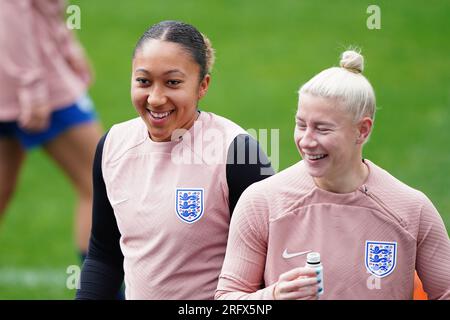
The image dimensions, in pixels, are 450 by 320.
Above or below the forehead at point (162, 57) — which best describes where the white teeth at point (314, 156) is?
below

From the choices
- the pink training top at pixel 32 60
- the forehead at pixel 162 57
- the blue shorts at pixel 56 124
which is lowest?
the forehead at pixel 162 57

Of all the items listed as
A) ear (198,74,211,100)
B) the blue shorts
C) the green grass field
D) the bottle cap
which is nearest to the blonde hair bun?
ear (198,74,211,100)

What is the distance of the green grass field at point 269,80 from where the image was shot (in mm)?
9297

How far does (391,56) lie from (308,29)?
137 centimetres

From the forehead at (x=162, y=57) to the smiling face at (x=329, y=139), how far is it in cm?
52

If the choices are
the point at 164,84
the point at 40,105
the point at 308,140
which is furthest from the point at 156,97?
the point at 40,105

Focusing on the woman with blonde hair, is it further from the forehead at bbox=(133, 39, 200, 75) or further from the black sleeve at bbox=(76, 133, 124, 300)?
the black sleeve at bbox=(76, 133, 124, 300)

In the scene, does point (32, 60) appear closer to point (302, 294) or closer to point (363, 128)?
point (363, 128)

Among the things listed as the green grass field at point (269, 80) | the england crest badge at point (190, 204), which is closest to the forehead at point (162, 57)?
the england crest badge at point (190, 204)

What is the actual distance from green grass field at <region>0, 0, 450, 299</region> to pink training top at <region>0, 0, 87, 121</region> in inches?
64.7

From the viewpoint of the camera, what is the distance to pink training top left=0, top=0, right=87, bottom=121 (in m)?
6.68

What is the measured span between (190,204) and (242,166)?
0.23m

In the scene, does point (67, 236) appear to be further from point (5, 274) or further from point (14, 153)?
point (14, 153)

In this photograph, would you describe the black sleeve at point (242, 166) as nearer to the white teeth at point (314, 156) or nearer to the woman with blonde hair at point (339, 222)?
the woman with blonde hair at point (339, 222)
